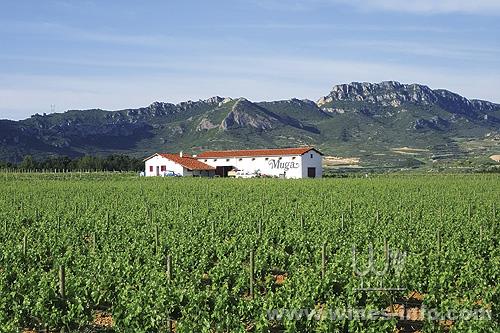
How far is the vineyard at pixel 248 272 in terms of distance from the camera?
33.6 ft

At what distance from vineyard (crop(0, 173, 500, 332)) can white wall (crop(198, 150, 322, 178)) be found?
43258 millimetres

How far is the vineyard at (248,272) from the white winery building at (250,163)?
43866 mm

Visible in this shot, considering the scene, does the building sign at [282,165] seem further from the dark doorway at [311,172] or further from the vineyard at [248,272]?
the vineyard at [248,272]

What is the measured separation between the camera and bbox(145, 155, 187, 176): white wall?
70.2 meters

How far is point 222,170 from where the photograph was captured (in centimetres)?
7456

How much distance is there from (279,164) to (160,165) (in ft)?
48.7

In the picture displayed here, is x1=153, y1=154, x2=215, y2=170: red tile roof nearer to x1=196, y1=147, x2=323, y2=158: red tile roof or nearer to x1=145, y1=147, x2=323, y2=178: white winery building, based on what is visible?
x1=145, y1=147, x2=323, y2=178: white winery building

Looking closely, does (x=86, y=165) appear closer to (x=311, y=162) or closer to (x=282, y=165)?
(x=282, y=165)

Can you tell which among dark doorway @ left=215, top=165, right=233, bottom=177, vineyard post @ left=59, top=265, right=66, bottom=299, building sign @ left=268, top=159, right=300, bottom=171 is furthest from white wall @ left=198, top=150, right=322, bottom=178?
vineyard post @ left=59, top=265, right=66, bottom=299

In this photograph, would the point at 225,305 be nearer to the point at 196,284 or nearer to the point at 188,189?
the point at 196,284

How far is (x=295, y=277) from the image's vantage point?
12.4 meters

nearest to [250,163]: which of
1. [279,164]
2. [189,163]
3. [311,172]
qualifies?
[279,164]

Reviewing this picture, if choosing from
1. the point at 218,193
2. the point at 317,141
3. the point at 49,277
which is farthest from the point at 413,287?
the point at 317,141

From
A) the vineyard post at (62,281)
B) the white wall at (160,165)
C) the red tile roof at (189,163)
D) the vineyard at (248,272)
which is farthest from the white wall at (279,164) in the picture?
the vineyard post at (62,281)
